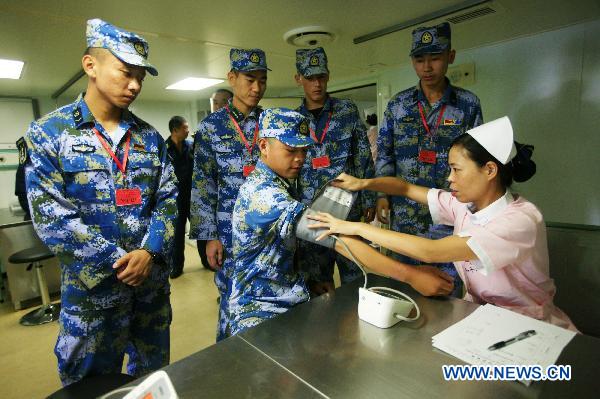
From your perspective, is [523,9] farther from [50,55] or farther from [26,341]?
[26,341]

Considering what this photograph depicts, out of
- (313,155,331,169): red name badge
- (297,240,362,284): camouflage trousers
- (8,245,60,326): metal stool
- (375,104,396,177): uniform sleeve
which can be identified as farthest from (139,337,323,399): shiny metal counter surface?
(8,245,60,326): metal stool

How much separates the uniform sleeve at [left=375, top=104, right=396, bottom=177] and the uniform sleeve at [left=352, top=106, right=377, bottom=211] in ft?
0.29

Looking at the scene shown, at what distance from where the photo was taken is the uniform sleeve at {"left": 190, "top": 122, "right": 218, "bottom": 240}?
2.04 m

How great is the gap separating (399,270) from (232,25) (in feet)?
6.79

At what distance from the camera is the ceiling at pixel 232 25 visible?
210cm

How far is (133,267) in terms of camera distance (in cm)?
140

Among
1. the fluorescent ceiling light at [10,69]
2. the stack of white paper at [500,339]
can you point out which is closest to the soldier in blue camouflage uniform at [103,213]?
the stack of white paper at [500,339]

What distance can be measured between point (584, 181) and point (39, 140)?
3.89 metres

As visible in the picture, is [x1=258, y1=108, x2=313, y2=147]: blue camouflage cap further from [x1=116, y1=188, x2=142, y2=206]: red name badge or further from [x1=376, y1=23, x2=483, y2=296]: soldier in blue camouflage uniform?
[x1=376, y1=23, x2=483, y2=296]: soldier in blue camouflage uniform

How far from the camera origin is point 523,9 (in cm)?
242

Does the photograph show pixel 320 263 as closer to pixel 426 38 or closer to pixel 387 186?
pixel 387 186

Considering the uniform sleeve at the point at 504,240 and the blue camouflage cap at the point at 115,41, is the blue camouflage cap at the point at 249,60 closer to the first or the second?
the blue camouflage cap at the point at 115,41

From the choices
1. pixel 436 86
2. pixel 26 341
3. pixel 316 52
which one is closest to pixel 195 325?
pixel 26 341

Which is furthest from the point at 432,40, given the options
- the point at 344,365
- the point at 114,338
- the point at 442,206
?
the point at 114,338
